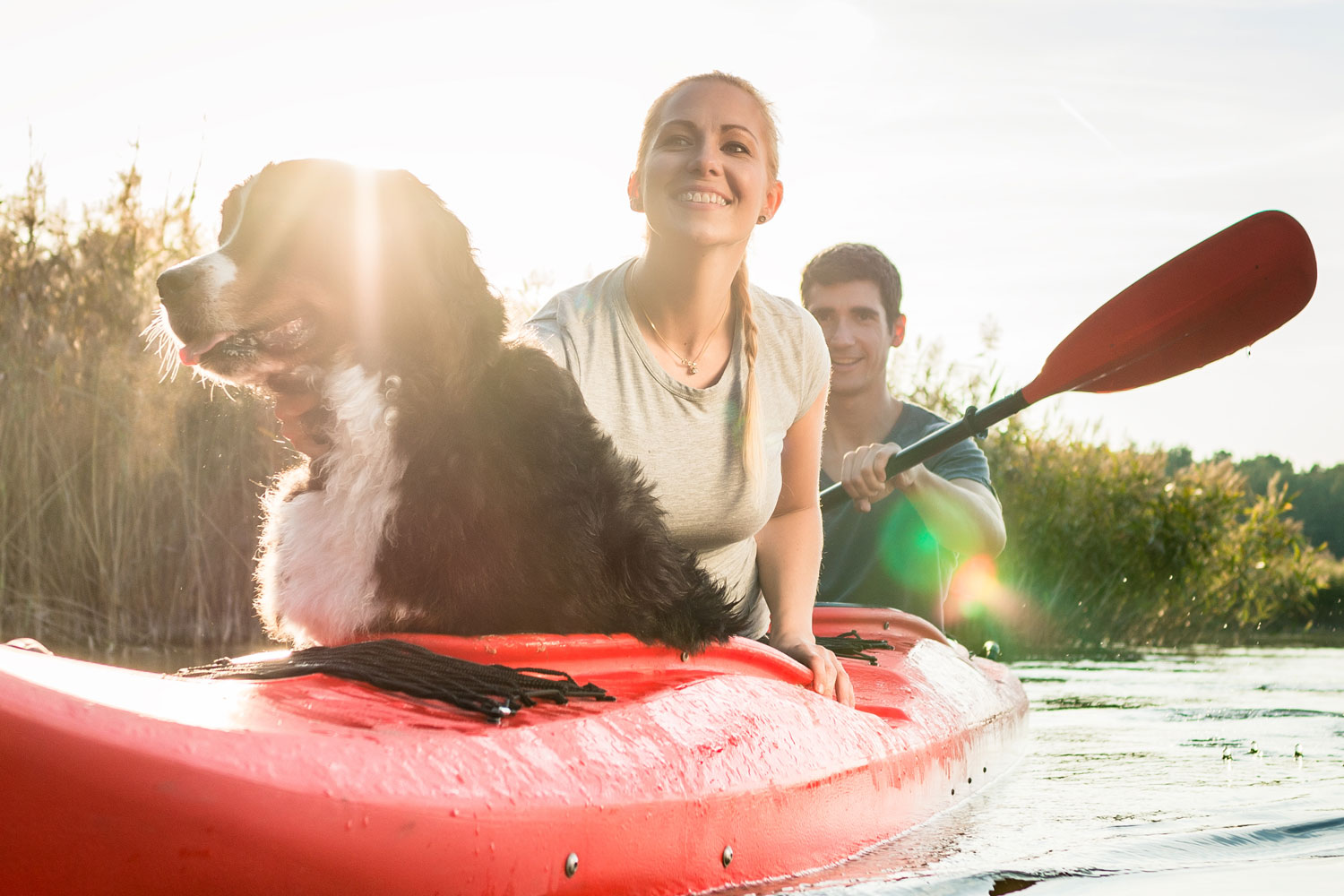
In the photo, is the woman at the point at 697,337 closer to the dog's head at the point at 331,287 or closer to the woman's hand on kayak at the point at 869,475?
the dog's head at the point at 331,287

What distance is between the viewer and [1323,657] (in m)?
8.88

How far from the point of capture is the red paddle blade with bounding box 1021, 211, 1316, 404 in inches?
145

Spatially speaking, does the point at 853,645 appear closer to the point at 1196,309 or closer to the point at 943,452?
the point at 943,452

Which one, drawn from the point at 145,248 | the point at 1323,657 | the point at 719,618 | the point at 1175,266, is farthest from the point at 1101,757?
the point at 1323,657

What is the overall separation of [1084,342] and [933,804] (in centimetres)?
183

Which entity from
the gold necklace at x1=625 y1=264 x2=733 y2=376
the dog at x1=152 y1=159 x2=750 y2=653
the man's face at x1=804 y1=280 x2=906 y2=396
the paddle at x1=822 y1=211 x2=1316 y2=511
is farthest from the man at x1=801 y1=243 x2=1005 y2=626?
the dog at x1=152 y1=159 x2=750 y2=653

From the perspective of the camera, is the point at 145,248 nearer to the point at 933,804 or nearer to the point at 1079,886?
the point at 933,804

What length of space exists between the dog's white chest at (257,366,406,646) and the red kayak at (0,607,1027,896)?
0.44 ft

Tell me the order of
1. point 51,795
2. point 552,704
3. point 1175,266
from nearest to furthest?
1. point 51,795
2. point 552,704
3. point 1175,266

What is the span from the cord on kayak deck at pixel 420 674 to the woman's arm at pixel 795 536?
1001 mm

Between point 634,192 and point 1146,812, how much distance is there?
211 centimetres

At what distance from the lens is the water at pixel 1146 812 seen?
7.90ft

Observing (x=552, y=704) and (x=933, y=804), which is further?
(x=933, y=804)

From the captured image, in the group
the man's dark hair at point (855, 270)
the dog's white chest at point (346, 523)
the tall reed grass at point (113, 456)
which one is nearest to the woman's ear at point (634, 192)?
the dog's white chest at point (346, 523)
